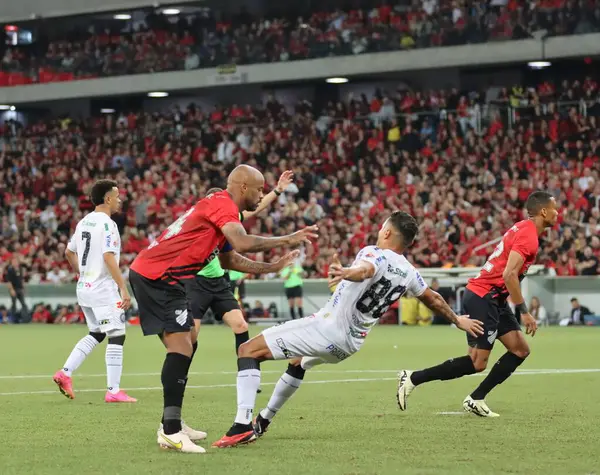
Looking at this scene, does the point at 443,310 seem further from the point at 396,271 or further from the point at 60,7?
the point at 60,7

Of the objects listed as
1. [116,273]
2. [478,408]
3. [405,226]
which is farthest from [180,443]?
[116,273]

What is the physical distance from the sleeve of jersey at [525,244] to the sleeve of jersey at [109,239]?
15.2 feet

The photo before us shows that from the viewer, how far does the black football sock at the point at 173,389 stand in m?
8.91

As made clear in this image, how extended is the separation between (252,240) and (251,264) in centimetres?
67

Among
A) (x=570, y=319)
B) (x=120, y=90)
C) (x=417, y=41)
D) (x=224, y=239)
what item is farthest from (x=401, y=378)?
(x=120, y=90)

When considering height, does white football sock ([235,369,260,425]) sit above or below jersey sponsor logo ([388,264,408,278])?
below

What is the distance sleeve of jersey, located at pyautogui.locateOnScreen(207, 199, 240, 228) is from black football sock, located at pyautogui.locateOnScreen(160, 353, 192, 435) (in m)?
1.08

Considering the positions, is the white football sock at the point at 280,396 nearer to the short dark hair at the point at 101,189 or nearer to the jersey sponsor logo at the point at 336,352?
the jersey sponsor logo at the point at 336,352

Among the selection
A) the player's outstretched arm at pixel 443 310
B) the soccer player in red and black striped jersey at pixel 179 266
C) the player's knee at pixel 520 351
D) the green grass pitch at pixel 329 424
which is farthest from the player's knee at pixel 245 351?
the player's knee at pixel 520 351

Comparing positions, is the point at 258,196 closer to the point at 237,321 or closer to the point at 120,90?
the point at 237,321

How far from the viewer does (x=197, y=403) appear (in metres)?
12.6

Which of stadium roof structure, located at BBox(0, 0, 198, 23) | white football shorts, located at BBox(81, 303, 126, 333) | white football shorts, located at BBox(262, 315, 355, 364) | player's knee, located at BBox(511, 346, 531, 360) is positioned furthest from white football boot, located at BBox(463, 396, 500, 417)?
stadium roof structure, located at BBox(0, 0, 198, 23)

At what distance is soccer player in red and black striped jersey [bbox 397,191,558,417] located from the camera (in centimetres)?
1127

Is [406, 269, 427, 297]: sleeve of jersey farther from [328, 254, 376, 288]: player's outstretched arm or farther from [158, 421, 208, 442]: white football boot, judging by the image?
[158, 421, 208, 442]: white football boot
